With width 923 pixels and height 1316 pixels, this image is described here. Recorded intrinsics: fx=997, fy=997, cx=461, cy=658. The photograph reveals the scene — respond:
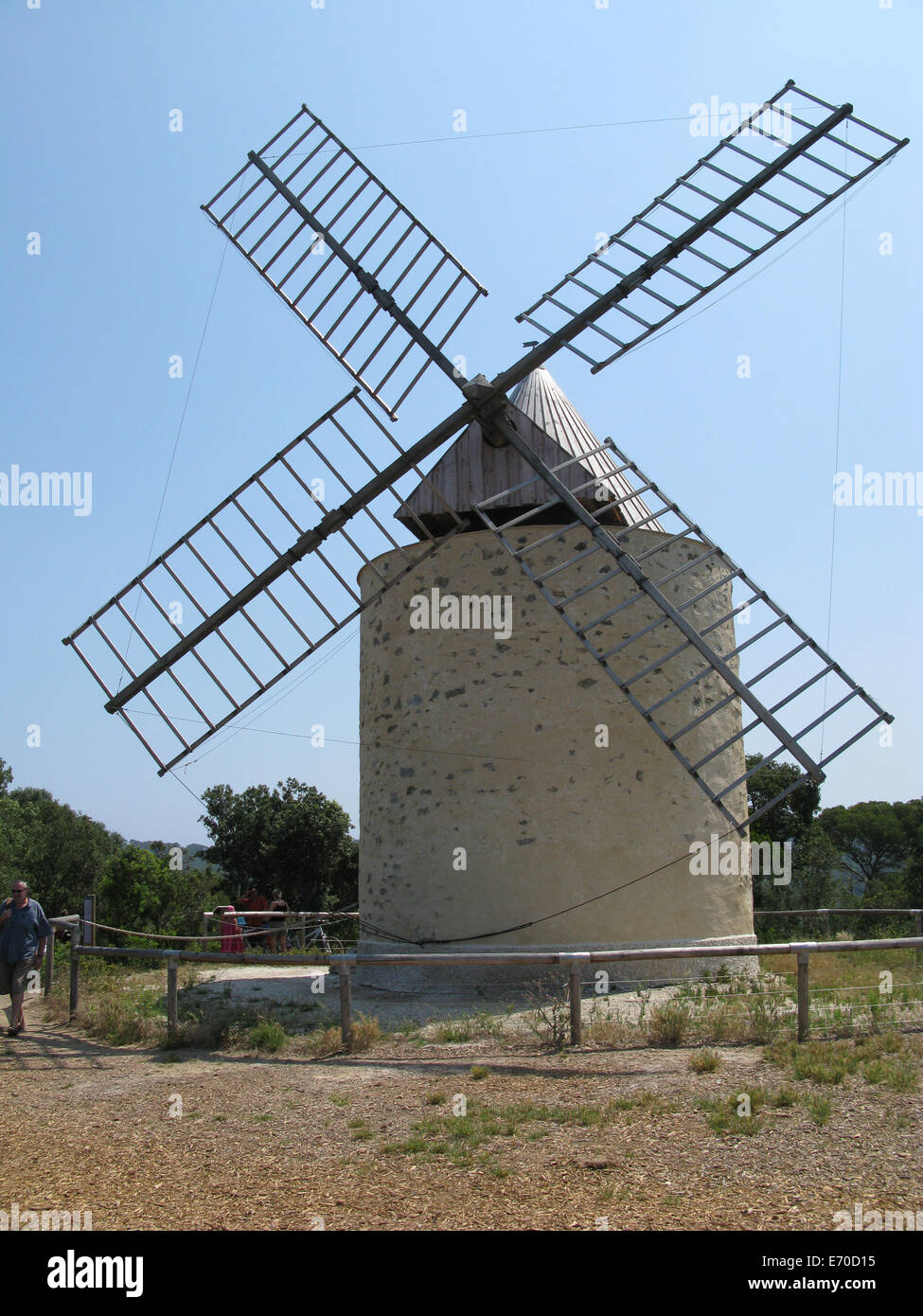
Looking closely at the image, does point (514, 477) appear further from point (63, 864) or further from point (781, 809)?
point (63, 864)

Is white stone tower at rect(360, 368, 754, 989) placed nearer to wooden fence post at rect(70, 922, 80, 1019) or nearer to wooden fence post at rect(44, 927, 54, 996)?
wooden fence post at rect(70, 922, 80, 1019)

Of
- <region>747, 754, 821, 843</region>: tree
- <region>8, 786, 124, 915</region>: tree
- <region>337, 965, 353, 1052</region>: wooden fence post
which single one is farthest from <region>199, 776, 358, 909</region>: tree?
<region>337, 965, 353, 1052</region>: wooden fence post

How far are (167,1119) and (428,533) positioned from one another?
5730 millimetres

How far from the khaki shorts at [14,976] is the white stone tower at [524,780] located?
311 centimetres

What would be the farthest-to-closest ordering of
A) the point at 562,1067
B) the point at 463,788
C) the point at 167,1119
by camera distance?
1. the point at 463,788
2. the point at 562,1067
3. the point at 167,1119

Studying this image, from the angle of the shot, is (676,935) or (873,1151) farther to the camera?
(676,935)

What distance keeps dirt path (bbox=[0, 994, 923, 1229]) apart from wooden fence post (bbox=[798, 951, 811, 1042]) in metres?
0.42

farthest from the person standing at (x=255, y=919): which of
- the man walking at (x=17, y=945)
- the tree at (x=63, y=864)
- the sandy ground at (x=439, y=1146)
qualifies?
the tree at (x=63, y=864)

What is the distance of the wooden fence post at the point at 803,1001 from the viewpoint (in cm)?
579

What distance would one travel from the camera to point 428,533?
9.27m

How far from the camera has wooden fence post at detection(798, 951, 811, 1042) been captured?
5.79 meters

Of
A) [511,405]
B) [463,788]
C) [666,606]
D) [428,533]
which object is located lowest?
[463,788]

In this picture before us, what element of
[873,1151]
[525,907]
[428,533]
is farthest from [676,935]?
[873,1151]
